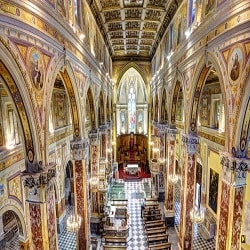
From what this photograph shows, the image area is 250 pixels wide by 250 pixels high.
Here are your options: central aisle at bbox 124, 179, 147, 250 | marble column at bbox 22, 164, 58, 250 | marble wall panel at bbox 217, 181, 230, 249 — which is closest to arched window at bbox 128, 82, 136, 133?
central aisle at bbox 124, 179, 147, 250

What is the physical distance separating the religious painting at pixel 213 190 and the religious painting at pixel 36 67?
10959 millimetres

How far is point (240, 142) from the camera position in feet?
18.9

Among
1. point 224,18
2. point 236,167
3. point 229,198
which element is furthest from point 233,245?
point 224,18

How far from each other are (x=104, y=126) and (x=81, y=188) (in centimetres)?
751

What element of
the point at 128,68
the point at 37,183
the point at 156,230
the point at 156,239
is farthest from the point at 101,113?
the point at 37,183

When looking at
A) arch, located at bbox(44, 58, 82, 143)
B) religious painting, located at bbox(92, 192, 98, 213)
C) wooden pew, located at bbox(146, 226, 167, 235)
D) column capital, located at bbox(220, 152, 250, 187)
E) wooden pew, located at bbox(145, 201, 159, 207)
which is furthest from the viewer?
wooden pew, located at bbox(145, 201, 159, 207)

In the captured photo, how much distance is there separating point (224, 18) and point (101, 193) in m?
12.3

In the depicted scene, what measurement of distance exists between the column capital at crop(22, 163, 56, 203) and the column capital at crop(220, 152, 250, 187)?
5048mm

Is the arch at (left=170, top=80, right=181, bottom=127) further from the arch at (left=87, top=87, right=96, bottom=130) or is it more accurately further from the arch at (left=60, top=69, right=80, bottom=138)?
the arch at (left=60, top=69, right=80, bottom=138)

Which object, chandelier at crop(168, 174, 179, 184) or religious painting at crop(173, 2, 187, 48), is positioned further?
chandelier at crop(168, 174, 179, 184)

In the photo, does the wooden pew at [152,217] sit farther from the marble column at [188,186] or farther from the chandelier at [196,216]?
the chandelier at [196,216]

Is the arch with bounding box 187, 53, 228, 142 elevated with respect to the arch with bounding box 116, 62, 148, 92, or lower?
lower

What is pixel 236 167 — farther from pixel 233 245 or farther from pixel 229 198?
pixel 233 245

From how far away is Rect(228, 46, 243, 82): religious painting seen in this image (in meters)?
5.41
